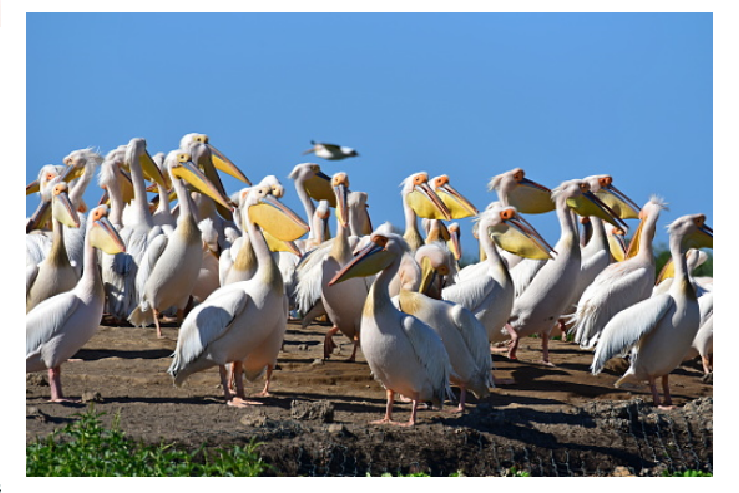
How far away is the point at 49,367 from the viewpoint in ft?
24.5

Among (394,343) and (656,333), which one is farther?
(656,333)

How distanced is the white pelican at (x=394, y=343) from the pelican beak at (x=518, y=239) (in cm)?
266

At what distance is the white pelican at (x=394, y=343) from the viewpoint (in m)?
6.89

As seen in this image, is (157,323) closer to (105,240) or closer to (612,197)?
(105,240)

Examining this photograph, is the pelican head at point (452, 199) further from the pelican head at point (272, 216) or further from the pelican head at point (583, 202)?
the pelican head at point (272, 216)

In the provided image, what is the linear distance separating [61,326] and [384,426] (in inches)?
84.5

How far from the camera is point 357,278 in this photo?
31.3ft

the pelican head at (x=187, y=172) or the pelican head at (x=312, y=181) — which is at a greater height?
the pelican head at (x=312, y=181)

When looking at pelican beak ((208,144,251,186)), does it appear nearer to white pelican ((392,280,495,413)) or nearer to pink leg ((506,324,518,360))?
pink leg ((506,324,518,360))

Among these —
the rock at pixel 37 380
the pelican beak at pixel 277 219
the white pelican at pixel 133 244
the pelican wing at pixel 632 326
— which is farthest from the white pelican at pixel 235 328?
the white pelican at pixel 133 244

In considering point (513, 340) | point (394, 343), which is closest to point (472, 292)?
point (513, 340)

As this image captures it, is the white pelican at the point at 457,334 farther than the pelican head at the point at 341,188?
No

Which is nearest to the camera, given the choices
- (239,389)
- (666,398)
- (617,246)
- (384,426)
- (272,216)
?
(384,426)
